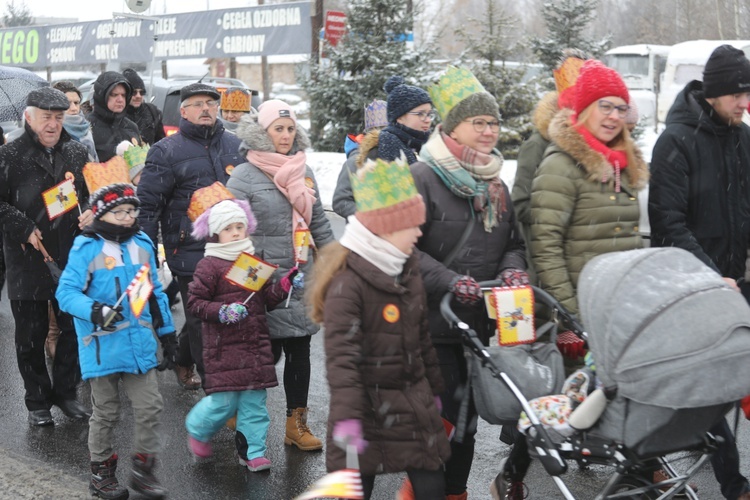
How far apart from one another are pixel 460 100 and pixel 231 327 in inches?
72.0

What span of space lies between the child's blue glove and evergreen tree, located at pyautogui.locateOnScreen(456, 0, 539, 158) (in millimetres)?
14341

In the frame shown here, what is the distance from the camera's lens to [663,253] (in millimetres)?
3826

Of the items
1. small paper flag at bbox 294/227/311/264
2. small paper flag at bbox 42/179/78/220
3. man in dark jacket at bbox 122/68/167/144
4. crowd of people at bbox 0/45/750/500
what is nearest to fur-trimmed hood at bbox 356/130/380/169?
crowd of people at bbox 0/45/750/500

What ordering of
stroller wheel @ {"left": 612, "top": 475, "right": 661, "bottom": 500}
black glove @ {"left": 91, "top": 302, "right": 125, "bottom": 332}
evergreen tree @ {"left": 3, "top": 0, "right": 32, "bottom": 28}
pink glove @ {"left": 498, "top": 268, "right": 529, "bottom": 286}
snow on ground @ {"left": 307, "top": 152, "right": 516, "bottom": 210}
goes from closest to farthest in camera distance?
stroller wheel @ {"left": 612, "top": 475, "right": 661, "bottom": 500}
pink glove @ {"left": 498, "top": 268, "right": 529, "bottom": 286}
black glove @ {"left": 91, "top": 302, "right": 125, "bottom": 332}
snow on ground @ {"left": 307, "top": 152, "right": 516, "bottom": 210}
evergreen tree @ {"left": 3, "top": 0, "right": 32, "bottom": 28}

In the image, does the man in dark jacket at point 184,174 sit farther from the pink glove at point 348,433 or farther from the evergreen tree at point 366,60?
the evergreen tree at point 366,60

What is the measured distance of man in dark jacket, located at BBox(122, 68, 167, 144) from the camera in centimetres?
1041

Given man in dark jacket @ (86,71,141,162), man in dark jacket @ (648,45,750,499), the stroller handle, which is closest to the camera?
the stroller handle

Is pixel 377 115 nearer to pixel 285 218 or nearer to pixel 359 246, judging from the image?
pixel 285 218

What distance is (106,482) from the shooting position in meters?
5.30

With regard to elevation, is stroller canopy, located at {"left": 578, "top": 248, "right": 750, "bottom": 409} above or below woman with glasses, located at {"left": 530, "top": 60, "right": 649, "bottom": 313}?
below

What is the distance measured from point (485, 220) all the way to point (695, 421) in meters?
1.54

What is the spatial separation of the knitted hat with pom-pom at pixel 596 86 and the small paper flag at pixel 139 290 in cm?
246

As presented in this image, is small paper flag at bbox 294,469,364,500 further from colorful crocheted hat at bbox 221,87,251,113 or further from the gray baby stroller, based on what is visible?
colorful crocheted hat at bbox 221,87,251,113

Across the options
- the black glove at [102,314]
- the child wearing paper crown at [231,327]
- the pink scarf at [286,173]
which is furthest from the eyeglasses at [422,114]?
the black glove at [102,314]
